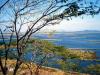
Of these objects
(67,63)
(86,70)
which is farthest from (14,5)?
(86,70)

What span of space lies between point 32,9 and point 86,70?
32.1m

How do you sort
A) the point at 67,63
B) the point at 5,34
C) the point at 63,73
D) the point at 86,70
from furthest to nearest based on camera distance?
the point at 86,70 → the point at 63,73 → the point at 67,63 → the point at 5,34

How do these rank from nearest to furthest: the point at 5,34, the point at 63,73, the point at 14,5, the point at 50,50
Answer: the point at 14,5 < the point at 5,34 < the point at 50,50 < the point at 63,73

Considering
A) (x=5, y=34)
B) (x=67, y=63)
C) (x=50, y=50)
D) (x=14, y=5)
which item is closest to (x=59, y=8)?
(x=14, y=5)

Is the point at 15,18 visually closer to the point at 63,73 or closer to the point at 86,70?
the point at 63,73

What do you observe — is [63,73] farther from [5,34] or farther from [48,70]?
[5,34]

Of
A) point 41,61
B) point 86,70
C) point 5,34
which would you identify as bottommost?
point 86,70

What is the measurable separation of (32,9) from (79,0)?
1.75 meters

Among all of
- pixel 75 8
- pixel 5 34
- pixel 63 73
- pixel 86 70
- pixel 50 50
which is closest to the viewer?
pixel 75 8

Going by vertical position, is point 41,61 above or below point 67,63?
above

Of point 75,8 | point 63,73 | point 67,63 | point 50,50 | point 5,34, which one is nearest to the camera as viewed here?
point 75,8

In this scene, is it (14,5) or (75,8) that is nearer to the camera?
(75,8)

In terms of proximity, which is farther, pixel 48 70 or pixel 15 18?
pixel 48 70

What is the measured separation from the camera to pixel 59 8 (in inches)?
398
